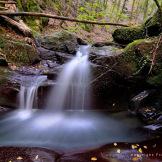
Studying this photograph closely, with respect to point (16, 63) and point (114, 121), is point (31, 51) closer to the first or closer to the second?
point (16, 63)

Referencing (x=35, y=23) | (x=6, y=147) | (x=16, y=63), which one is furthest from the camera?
(x=35, y=23)

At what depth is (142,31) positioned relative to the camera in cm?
1130

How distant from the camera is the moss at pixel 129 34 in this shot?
11402 millimetres

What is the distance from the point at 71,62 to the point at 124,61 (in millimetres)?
2750

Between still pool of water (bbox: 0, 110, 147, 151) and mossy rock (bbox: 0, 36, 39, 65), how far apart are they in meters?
2.78

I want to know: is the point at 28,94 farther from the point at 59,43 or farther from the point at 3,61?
the point at 59,43

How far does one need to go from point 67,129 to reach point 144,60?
2908mm

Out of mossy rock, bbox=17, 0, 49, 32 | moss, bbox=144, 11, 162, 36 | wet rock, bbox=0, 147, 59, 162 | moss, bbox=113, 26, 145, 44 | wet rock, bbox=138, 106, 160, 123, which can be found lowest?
wet rock, bbox=0, 147, 59, 162

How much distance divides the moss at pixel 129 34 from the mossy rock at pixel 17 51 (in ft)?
12.1

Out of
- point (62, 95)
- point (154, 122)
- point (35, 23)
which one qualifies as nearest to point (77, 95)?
point (62, 95)

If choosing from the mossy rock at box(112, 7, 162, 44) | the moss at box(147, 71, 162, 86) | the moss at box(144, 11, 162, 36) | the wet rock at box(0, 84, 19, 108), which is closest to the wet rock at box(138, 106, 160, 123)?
the moss at box(147, 71, 162, 86)

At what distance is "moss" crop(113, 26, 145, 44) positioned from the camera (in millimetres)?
11402

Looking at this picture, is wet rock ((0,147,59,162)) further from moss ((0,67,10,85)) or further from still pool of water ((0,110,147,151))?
moss ((0,67,10,85))

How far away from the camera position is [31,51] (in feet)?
35.0
